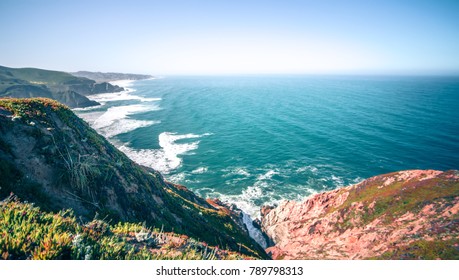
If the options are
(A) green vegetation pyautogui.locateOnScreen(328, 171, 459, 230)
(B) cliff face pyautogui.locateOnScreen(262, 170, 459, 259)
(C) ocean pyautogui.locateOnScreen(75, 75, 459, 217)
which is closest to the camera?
(B) cliff face pyautogui.locateOnScreen(262, 170, 459, 259)

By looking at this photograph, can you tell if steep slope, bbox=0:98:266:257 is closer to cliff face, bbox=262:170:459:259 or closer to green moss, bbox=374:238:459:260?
cliff face, bbox=262:170:459:259

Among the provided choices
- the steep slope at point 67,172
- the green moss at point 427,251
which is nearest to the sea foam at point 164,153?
the steep slope at point 67,172

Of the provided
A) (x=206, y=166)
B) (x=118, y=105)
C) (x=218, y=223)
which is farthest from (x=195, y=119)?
(x=218, y=223)

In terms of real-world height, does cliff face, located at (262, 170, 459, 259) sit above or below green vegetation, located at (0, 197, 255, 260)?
below

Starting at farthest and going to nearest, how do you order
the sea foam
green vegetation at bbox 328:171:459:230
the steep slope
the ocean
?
1. the sea foam
2. the ocean
3. green vegetation at bbox 328:171:459:230
4. the steep slope

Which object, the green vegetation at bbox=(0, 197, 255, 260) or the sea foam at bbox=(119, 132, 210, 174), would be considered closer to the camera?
the green vegetation at bbox=(0, 197, 255, 260)

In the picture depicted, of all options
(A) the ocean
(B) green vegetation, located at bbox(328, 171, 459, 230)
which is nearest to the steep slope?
(B) green vegetation, located at bbox(328, 171, 459, 230)

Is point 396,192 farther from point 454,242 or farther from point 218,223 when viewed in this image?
point 218,223
